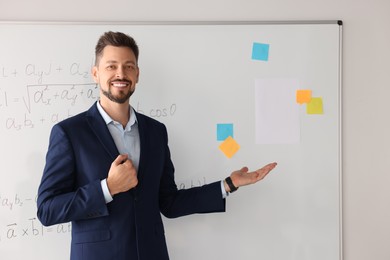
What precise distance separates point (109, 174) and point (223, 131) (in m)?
0.74

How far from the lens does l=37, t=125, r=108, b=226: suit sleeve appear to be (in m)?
1.27

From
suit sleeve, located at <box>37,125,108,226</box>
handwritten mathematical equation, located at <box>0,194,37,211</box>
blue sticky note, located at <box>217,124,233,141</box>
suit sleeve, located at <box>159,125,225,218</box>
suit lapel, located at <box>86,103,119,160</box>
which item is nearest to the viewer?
suit sleeve, located at <box>37,125,108,226</box>

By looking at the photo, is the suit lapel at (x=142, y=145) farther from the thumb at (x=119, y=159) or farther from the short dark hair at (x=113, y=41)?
the short dark hair at (x=113, y=41)

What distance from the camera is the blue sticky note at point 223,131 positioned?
1.87m

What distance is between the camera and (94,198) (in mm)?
1267

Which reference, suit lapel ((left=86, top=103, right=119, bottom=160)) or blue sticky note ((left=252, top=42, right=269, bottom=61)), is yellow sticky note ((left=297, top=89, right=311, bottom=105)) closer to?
blue sticky note ((left=252, top=42, right=269, bottom=61))

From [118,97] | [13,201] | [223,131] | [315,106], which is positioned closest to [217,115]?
[223,131]

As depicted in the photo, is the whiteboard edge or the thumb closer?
the thumb

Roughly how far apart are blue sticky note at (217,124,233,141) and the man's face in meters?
0.57

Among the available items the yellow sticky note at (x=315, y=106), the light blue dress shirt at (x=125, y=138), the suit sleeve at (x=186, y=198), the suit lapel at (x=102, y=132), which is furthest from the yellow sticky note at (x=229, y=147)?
the suit lapel at (x=102, y=132)

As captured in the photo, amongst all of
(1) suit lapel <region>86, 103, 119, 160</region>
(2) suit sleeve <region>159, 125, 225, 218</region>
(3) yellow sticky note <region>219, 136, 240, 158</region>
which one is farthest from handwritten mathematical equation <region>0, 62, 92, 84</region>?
(3) yellow sticky note <region>219, 136, 240, 158</region>

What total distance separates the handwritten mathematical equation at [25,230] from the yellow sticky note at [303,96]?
1.27 metres

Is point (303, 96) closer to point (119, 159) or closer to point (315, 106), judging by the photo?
point (315, 106)

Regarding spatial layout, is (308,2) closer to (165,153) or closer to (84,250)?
(165,153)
